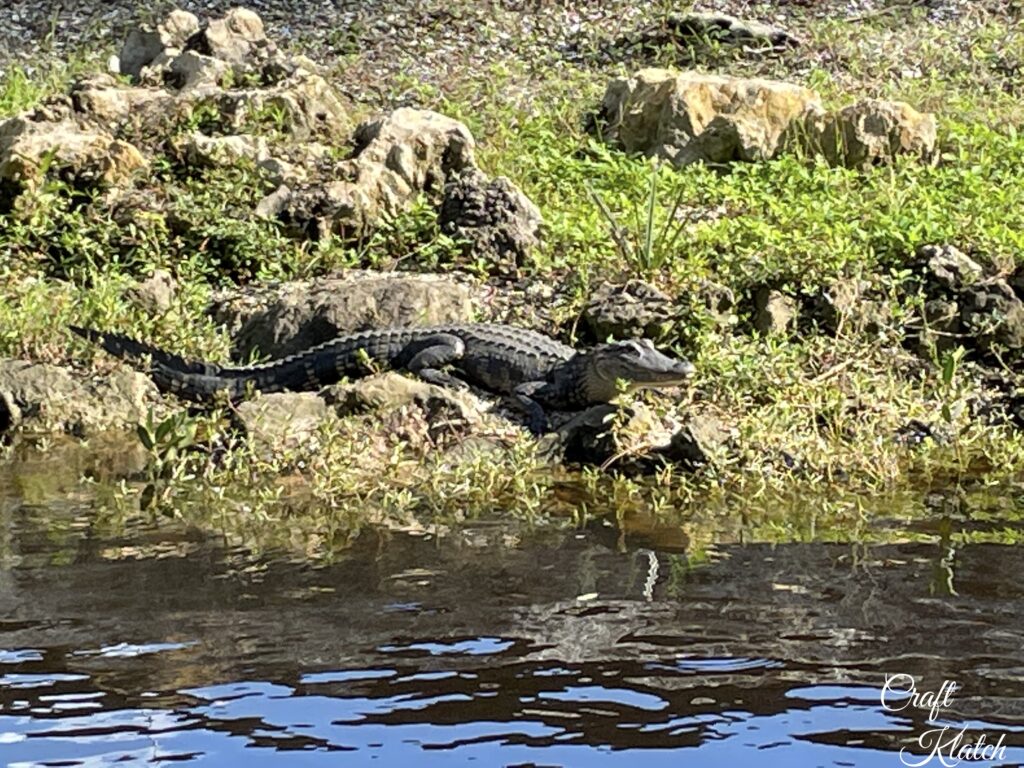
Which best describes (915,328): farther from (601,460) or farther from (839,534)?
(839,534)

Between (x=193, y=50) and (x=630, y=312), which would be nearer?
(x=630, y=312)

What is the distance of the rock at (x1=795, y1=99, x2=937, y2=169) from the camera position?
9.27m

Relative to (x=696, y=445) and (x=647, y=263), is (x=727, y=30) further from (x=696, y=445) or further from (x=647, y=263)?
(x=696, y=445)

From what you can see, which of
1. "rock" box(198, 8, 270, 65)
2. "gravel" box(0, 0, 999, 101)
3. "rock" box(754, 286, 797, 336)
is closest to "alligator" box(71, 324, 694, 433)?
"rock" box(754, 286, 797, 336)

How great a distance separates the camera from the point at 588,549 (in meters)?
4.65

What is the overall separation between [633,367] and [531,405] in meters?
0.59

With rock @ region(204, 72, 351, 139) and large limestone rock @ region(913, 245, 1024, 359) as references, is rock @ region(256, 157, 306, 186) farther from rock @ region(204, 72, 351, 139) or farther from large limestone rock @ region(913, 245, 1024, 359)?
large limestone rock @ region(913, 245, 1024, 359)

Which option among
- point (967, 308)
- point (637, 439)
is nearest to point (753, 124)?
point (967, 308)

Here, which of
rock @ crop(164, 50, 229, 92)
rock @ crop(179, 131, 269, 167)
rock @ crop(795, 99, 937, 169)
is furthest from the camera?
rock @ crop(164, 50, 229, 92)

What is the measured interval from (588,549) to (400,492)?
98 cm

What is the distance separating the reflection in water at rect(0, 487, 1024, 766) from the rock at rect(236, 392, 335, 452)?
1263 mm

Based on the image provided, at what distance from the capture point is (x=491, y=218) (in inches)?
318

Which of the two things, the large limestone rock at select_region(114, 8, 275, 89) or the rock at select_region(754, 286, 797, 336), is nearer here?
the rock at select_region(754, 286, 797, 336)

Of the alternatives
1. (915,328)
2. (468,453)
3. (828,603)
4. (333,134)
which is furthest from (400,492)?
(333,134)
